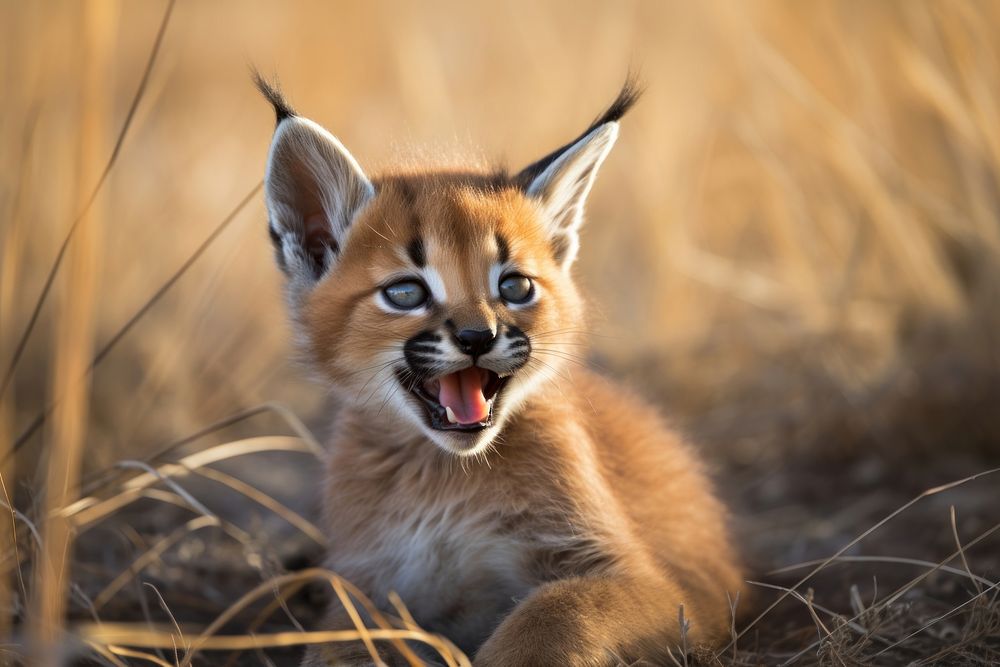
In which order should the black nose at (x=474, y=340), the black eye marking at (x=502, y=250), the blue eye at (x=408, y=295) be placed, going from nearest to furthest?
1. the black nose at (x=474, y=340)
2. the blue eye at (x=408, y=295)
3. the black eye marking at (x=502, y=250)

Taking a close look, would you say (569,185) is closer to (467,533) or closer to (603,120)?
(603,120)

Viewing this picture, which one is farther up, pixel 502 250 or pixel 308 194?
pixel 308 194

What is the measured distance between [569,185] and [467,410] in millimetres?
990

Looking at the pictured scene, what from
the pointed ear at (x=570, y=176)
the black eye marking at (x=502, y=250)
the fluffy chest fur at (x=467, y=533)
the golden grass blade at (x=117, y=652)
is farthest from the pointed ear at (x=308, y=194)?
the golden grass blade at (x=117, y=652)

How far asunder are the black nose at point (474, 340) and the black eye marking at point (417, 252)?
338 mm

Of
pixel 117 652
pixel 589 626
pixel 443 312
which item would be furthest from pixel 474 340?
pixel 117 652

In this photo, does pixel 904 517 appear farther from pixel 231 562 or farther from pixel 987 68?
pixel 231 562

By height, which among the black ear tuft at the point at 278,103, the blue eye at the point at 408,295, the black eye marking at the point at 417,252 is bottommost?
the blue eye at the point at 408,295

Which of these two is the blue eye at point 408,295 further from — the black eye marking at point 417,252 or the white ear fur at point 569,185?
the white ear fur at point 569,185

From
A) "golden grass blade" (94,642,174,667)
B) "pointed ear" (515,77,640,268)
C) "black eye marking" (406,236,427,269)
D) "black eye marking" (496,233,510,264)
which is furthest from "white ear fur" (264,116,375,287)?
"golden grass blade" (94,642,174,667)

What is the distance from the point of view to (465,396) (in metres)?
2.95

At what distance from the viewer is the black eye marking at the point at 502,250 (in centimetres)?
315

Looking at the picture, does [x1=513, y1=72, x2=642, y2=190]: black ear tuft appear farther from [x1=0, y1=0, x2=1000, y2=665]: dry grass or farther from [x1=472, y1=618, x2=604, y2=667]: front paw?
[x1=472, y1=618, x2=604, y2=667]: front paw

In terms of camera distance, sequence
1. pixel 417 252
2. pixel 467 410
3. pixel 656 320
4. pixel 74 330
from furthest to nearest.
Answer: pixel 656 320, pixel 417 252, pixel 467 410, pixel 74 330
